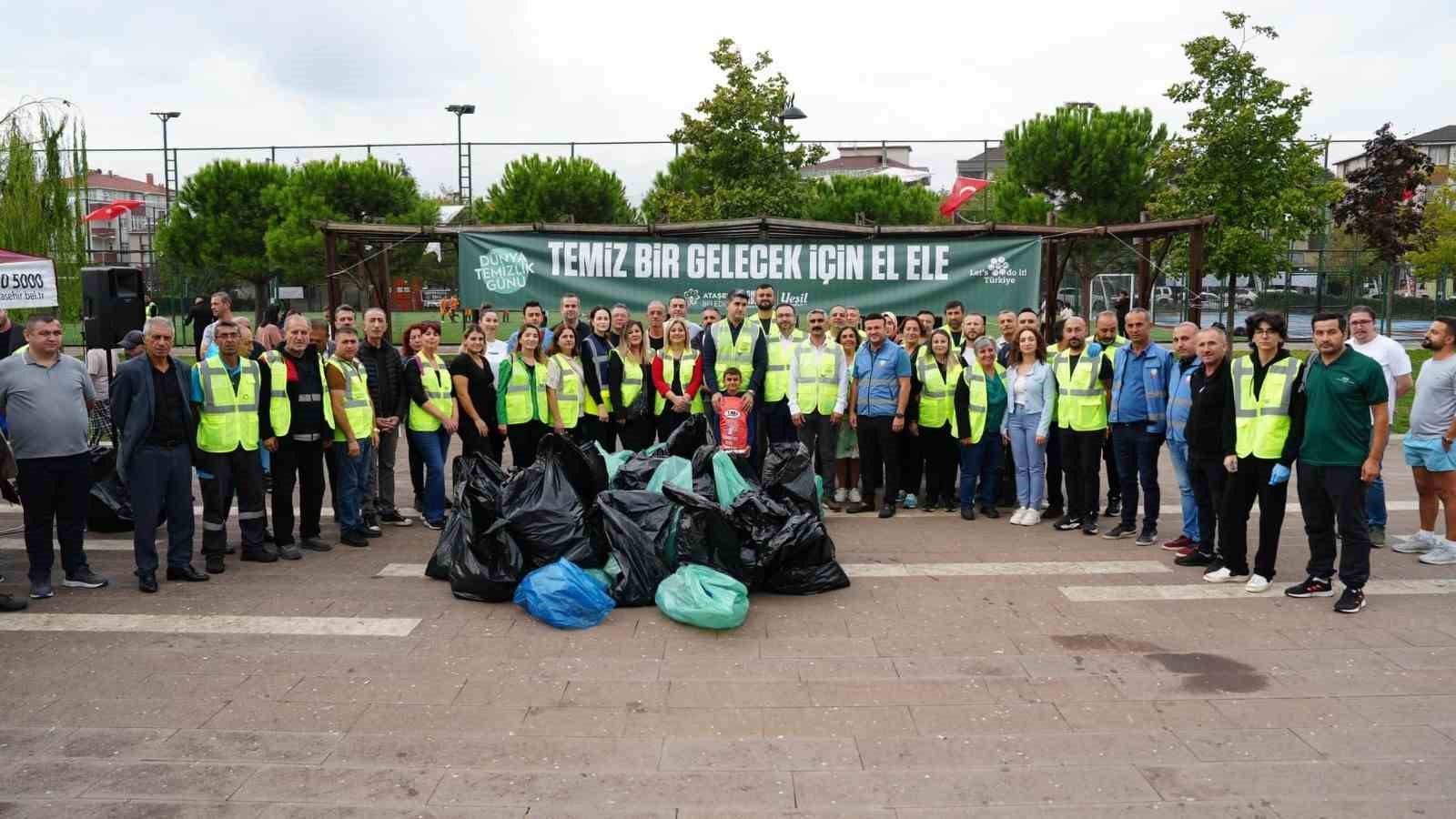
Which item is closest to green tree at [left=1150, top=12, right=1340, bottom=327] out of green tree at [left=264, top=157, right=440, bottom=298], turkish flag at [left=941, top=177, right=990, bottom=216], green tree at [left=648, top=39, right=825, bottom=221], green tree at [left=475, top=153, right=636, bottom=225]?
turkish flag at [left=941, top=177, right=990, bottom=216]

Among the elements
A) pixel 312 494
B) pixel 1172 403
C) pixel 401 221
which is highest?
pixel 401 221

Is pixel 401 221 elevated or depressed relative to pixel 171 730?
elevated

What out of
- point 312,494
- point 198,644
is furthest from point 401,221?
point 198,644

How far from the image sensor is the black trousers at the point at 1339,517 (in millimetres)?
5789

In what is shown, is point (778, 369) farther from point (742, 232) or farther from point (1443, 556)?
point (1443, 556)

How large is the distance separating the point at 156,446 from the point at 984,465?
6164 mm

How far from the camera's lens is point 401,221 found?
2772cm

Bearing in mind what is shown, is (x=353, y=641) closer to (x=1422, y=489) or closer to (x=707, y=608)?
(x=707, y=608)

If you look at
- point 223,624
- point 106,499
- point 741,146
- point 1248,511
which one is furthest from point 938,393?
point 741,146

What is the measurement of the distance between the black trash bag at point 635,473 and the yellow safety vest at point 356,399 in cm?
199

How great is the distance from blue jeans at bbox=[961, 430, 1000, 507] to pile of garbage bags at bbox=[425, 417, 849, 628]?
94.8 inches

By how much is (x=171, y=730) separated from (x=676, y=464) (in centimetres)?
333

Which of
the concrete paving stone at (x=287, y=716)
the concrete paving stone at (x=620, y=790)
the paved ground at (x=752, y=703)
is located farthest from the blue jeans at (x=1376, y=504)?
the concrete paving stone at (x=287, y=716)

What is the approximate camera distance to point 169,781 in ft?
12.5
